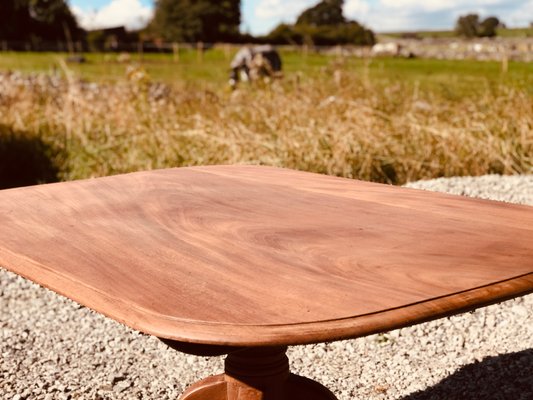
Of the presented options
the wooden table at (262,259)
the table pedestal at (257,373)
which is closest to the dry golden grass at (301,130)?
the wooden table at (262,259)

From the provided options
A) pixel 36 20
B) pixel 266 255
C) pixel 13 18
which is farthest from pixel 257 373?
pixel 36 20

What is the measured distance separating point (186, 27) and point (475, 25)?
17.9m

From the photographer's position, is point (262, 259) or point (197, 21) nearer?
point (262, 259)

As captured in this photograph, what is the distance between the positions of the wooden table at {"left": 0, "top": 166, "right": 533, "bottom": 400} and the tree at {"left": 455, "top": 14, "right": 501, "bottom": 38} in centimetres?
4051

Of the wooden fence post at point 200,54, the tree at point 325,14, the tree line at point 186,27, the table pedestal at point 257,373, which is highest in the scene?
the tree at point 325,14

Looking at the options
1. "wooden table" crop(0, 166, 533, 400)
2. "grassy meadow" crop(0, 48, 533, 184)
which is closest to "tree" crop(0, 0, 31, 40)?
"grassy meadow" crop(0, 48, 533, 184)

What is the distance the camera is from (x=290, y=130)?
14.5 feet

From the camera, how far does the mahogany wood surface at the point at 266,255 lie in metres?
0.94

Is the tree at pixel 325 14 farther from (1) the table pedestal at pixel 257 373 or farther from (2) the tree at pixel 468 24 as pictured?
(1) the table pedestal at pixel 257 373

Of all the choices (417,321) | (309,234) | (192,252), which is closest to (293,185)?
(309,234)

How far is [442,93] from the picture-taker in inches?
229

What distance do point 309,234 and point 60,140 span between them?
4.04 metres

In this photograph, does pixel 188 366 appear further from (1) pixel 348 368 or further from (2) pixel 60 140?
(2) pixel 60 140

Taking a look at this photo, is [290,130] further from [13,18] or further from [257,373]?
[13,18]
